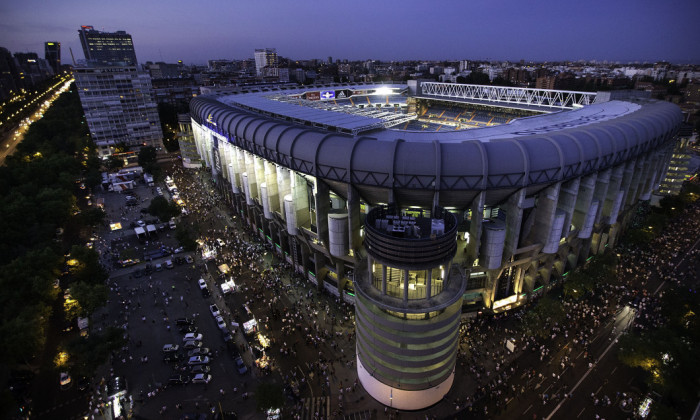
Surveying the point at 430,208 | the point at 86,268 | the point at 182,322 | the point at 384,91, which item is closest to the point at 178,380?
the point at 182,322

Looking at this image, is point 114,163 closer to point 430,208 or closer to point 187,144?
point 187,144

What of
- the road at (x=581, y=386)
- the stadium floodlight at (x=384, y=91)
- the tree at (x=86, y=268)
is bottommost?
the road at (x=581, y=386)

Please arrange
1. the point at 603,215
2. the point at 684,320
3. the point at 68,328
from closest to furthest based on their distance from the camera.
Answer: the point at 684,320, the point at 68,328, the point at 603,215

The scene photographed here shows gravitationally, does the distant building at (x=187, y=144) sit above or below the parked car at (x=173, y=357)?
above

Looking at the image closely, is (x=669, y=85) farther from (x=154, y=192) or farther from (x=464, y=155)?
(x=154, y=192)

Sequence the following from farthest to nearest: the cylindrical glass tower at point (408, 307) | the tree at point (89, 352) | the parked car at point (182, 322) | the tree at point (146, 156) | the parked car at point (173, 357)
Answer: the tree at point (146, 156)
the parked car at point (182, 322)
the parked car at point (173, 357)
the tree at point (89, 352)
the cylindrical glass tower at point (408, 307)

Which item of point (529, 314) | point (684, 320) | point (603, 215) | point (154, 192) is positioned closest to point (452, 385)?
point (529, 314)

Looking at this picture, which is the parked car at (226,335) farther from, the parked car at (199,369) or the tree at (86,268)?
the tree at (86,268)

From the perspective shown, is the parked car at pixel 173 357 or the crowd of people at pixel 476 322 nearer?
the crowd of people at pixel 476 322

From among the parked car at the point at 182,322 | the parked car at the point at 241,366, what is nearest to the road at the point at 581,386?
the parked car at the point at 241,366
